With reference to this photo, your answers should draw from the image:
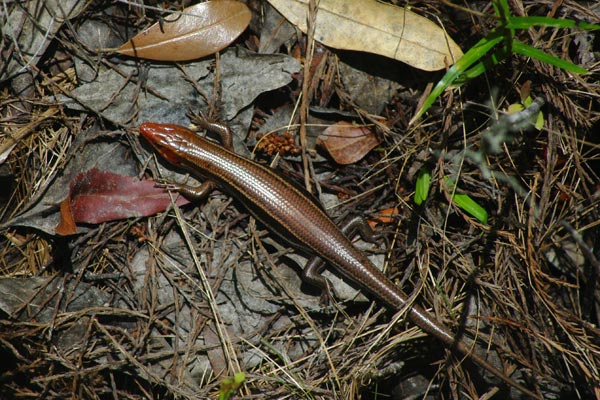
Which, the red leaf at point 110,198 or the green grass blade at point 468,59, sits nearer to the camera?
the green grass blade at point 468,59

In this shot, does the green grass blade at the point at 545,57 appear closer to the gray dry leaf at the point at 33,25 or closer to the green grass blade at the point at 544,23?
the green grass blade at the point at 544,23

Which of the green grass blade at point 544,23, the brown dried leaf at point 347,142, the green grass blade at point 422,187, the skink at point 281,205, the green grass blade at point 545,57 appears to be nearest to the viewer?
the green grass blade at point 544,23

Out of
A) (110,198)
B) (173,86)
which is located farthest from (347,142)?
(110,198)

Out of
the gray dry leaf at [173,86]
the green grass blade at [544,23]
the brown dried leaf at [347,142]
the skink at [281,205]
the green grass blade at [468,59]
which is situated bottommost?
the skink at [281,205]

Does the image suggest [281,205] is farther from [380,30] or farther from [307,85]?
[380,30]

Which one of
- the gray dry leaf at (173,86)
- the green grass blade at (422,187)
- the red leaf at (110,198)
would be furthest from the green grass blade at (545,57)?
the red leaf at (110,198)

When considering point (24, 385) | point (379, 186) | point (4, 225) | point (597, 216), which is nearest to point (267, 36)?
point (379, 186)

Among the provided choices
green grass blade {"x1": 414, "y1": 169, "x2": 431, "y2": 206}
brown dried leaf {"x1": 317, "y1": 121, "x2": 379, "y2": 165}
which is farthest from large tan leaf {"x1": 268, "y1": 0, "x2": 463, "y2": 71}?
green grass blade {"x1": 414, "y1": 169, "x2": 431, "y2": 206}

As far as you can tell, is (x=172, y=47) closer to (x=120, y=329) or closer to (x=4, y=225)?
(x=4, y=225)
